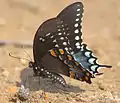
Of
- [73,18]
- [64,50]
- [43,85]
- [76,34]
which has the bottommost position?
[43,85]

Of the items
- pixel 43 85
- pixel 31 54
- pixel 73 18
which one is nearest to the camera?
pixel 73 18

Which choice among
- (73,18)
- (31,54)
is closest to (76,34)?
(73,18)

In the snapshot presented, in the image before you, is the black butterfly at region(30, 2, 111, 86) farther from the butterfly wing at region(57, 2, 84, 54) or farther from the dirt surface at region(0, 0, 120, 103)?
the dirt surface at region(0, 0, 120, 103)

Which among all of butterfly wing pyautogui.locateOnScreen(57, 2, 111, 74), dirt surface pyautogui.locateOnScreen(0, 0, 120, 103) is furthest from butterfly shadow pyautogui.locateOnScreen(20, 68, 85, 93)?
butterfly wing pyautogui.locateOnScreen(57, 2, 111, 74)

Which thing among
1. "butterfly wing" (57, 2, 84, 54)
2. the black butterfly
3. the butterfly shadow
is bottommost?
the butterfly shadow

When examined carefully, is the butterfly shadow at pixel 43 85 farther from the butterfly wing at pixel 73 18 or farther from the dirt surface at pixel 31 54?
the butterfly wing at pixel 73 18

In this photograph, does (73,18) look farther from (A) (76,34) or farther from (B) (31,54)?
(B) (31,54)
